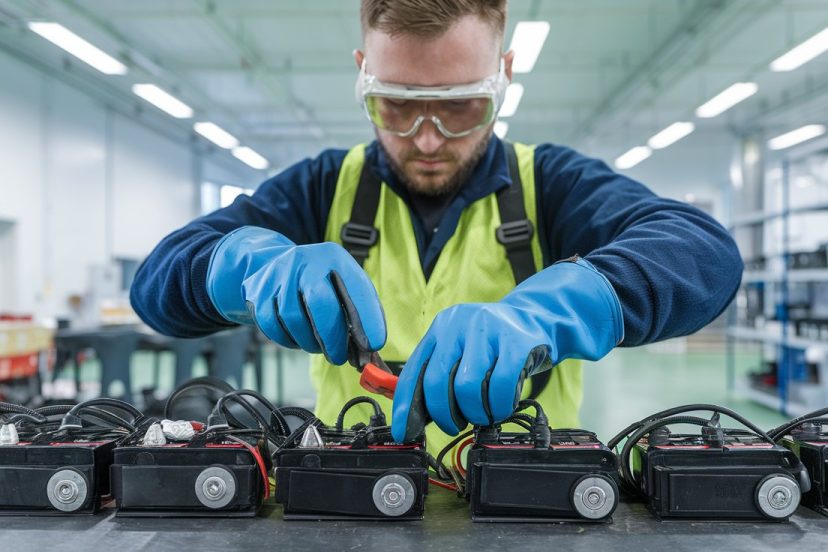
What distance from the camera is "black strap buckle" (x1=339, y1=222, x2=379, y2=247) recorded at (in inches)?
52.6

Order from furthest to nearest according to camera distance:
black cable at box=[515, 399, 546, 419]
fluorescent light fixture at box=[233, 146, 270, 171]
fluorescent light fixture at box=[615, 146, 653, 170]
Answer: fluorescent light fixture at box=[233, 146, 270, 171] < fluorescent light fixture at box=[615, 146, 653, 170] < black cable at box=[515, 399, 546, 419]

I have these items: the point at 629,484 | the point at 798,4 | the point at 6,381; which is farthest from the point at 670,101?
the point at 629,484

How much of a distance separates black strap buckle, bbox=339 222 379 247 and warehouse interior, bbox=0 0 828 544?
2744 millimetres

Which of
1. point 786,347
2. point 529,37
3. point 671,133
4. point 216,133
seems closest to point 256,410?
point 529,37

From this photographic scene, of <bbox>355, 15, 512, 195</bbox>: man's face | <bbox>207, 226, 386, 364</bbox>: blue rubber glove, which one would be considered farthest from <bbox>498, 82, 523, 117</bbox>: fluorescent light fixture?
<bbox>207, 226, 386, 364</bbox>: blue rubber glove

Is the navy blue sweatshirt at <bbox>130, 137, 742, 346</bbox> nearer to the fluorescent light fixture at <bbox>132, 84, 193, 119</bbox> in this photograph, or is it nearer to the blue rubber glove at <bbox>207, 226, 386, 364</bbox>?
the blue rubber glove at <bbox>207, 226, 386, 364</bbox>

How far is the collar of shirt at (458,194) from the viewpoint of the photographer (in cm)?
132

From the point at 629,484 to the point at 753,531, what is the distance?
0.54 ft

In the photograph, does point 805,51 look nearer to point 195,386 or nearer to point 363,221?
point 363,221

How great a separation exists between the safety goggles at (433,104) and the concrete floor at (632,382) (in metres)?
2.80

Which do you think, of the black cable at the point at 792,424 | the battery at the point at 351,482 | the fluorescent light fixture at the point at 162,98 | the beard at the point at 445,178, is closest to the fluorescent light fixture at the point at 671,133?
the fluorescent light fixture at the point at 162,98

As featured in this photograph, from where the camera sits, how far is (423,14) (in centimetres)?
109

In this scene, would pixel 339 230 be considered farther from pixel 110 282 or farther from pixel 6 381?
pixel 110 282

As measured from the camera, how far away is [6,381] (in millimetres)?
4848
